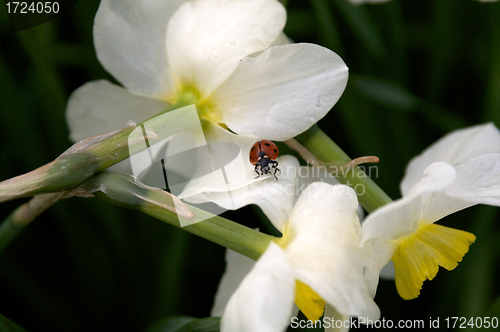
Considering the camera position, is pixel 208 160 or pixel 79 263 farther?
pixel 79 263

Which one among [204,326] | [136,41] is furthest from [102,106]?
[204,326]

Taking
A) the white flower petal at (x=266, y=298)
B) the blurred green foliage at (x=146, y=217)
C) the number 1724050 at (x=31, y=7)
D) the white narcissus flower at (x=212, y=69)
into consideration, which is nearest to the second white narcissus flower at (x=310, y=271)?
the white flower petal at (x=266, y=298)

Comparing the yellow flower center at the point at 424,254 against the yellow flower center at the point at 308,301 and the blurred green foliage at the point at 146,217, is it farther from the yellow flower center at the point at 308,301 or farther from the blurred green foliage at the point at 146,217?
the blurred green foliage at the point at 146,217

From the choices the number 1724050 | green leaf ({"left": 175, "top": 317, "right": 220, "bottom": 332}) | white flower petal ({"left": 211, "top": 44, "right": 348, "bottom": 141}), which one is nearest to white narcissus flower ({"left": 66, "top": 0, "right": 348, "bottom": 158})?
white flower petal ({"left": 211, "top": 44, "right": 348, "bottom": 141})

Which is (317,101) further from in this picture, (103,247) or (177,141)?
(103,247)

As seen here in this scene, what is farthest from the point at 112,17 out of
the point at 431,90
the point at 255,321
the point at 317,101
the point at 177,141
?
the point at 431,90

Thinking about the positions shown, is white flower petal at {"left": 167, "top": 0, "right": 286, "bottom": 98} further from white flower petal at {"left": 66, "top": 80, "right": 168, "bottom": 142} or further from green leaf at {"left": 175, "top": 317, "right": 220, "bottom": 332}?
green leaf at {"left": 175, "top": 317, "right": 220, "bottom": 332}

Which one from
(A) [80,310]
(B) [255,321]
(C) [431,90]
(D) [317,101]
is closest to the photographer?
(B) [255,321]
